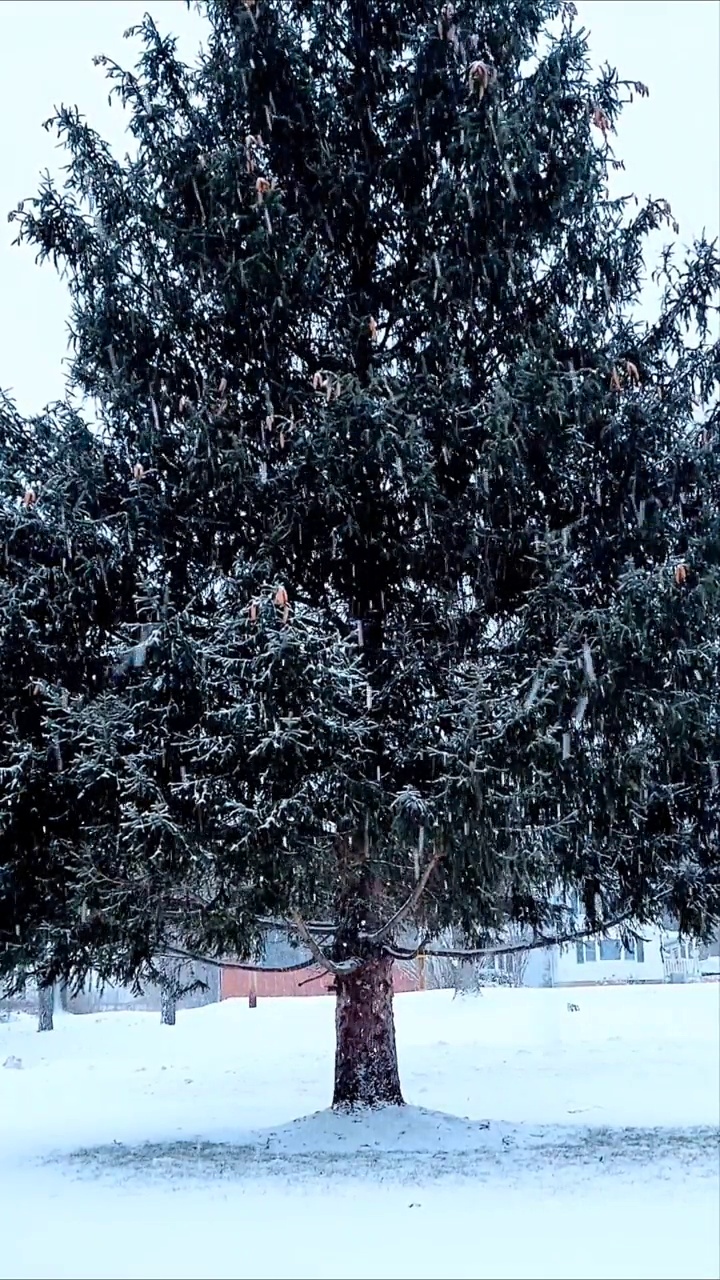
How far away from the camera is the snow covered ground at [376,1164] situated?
6277 millimetres

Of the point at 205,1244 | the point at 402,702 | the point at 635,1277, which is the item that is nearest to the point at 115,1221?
the point at 205,1244

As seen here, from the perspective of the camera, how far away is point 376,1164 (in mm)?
9242

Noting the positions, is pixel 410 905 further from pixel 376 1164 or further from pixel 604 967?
pixel 604 967


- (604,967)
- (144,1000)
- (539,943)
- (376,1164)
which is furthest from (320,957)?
(144,1000)

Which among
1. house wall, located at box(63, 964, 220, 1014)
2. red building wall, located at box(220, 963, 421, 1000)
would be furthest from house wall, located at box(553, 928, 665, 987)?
house wall, located at box(63, 964, 220, 1014)

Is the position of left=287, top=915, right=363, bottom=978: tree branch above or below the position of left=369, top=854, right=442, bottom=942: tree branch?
below

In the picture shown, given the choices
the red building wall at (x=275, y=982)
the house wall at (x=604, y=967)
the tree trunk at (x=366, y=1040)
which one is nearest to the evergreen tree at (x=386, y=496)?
the tree trunk at (x=366, y=1040)

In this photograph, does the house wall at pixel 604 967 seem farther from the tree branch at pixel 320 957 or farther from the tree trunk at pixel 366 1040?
the tree branch at pixel 320 957

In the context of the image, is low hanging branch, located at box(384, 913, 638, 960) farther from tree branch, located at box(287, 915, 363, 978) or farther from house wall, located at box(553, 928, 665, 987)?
house wall, located at box(553, 928, 665, 987)

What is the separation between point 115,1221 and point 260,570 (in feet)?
16.0

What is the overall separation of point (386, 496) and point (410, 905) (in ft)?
11.3

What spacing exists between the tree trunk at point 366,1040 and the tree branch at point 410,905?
0.61 m

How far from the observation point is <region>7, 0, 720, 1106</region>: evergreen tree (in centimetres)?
920

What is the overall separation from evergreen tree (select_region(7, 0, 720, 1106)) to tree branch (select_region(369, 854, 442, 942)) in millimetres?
50
